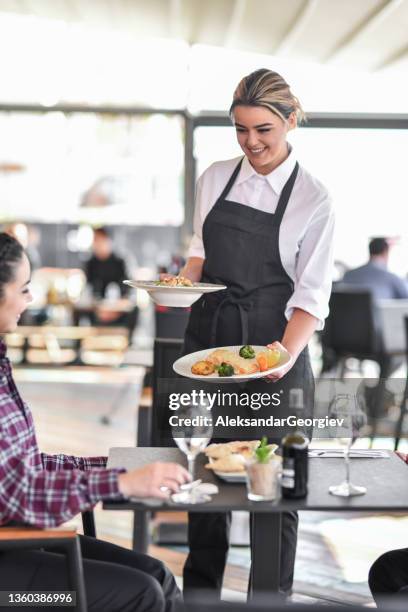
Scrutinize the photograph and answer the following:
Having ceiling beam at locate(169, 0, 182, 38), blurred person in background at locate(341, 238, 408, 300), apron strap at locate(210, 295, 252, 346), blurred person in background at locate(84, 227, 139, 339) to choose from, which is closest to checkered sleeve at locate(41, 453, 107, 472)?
apron strap at locate(210, 295, 252, 346)

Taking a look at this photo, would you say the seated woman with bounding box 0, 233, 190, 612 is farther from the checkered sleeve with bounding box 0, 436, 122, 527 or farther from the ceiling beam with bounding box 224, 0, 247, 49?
the ceiling beam with bounding box 224, 0, 247, 49

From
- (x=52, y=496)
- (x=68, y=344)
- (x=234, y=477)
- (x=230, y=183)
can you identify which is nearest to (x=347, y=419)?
(x=234, y=477)

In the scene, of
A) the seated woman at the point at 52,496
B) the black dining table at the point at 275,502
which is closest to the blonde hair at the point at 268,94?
the seated woman at the point at 52,496

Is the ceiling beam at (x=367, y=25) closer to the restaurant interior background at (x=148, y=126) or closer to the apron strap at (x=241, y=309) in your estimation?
the restaurant interior background at (x=148, y=126)

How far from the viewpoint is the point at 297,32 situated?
6285 mm

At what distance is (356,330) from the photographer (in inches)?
245

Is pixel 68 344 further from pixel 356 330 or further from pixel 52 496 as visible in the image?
pixel 52 496

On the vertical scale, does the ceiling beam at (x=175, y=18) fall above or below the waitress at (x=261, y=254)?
above

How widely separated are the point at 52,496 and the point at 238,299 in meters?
1.02

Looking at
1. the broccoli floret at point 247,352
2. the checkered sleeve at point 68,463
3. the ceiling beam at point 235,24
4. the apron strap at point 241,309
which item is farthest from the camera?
the ceiling beam at point 235,24

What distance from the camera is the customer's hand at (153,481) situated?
5.85 ft

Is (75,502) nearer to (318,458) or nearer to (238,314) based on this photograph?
(318,458)

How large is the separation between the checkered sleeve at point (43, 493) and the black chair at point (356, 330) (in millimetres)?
4427

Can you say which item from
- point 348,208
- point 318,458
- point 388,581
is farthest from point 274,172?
point 348,208
